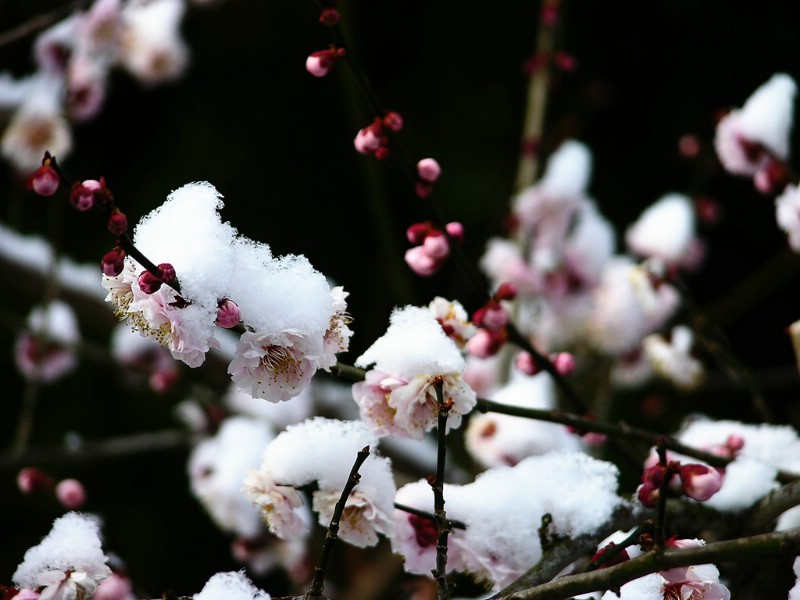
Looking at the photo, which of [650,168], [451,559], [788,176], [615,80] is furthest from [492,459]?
[615,80]

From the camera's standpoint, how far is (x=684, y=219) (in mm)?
1707

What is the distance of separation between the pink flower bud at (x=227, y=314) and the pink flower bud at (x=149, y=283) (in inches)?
2.0

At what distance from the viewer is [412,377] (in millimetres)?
740

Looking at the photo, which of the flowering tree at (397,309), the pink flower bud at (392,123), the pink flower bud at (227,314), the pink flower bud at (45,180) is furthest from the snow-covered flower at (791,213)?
the pink flower bud at (45,180)

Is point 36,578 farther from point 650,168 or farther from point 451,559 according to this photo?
point 650,168

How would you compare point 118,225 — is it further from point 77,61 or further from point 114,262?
point 77,61

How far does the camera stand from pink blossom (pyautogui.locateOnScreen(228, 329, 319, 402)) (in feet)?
2.12

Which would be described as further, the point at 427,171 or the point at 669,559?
the point at 427,171

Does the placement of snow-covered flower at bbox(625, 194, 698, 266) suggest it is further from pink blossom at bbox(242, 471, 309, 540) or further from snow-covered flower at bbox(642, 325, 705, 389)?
pink blossom at bbox(242, 471, 309, 540)

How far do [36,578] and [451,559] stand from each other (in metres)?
0.40

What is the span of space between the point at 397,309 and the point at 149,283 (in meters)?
0.28

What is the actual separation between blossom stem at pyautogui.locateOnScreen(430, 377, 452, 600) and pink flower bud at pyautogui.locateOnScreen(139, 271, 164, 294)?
0.81ft

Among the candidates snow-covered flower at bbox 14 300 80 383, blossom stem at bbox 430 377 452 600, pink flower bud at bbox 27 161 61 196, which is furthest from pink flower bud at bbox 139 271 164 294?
snow-covered flower at bbox 14 300 80 383

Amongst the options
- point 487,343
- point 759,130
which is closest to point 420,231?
point 487,343
